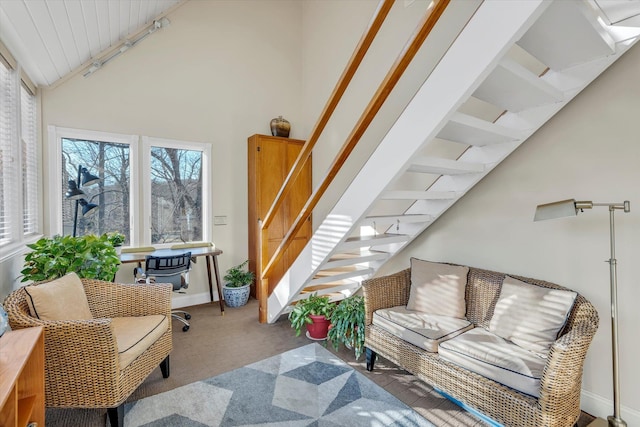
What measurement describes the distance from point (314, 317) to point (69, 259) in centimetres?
196

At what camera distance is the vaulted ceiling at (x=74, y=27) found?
1.97 metres

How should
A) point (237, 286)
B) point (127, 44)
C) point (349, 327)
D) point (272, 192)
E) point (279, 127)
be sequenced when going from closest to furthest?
point (349, 327)
point (127, 44)
point (237, 286)
point (272, 192)
point (279, 127)

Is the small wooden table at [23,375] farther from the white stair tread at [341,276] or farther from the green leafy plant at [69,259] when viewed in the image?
the white stair tread at [341,276]

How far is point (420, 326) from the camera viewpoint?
2.24 m

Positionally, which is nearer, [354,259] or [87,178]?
[354,259]

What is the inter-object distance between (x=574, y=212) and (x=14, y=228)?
3.82m

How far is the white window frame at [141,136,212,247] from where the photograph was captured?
3760 mm

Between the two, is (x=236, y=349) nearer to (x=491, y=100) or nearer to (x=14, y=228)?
(x=14, y=228)

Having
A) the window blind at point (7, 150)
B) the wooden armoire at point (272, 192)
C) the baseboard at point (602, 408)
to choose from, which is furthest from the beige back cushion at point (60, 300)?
the baseboard at point (602, 408)

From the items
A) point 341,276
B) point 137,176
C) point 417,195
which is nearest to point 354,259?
point 341,276

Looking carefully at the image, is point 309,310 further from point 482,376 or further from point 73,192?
point 73,192

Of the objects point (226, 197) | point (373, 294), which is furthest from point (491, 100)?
point (226, 197)

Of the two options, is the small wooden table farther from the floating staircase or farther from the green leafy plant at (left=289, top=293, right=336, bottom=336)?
the green leafy plant at (left=289, top=293, right=336, bottom=336)

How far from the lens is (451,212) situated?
9.30ft
